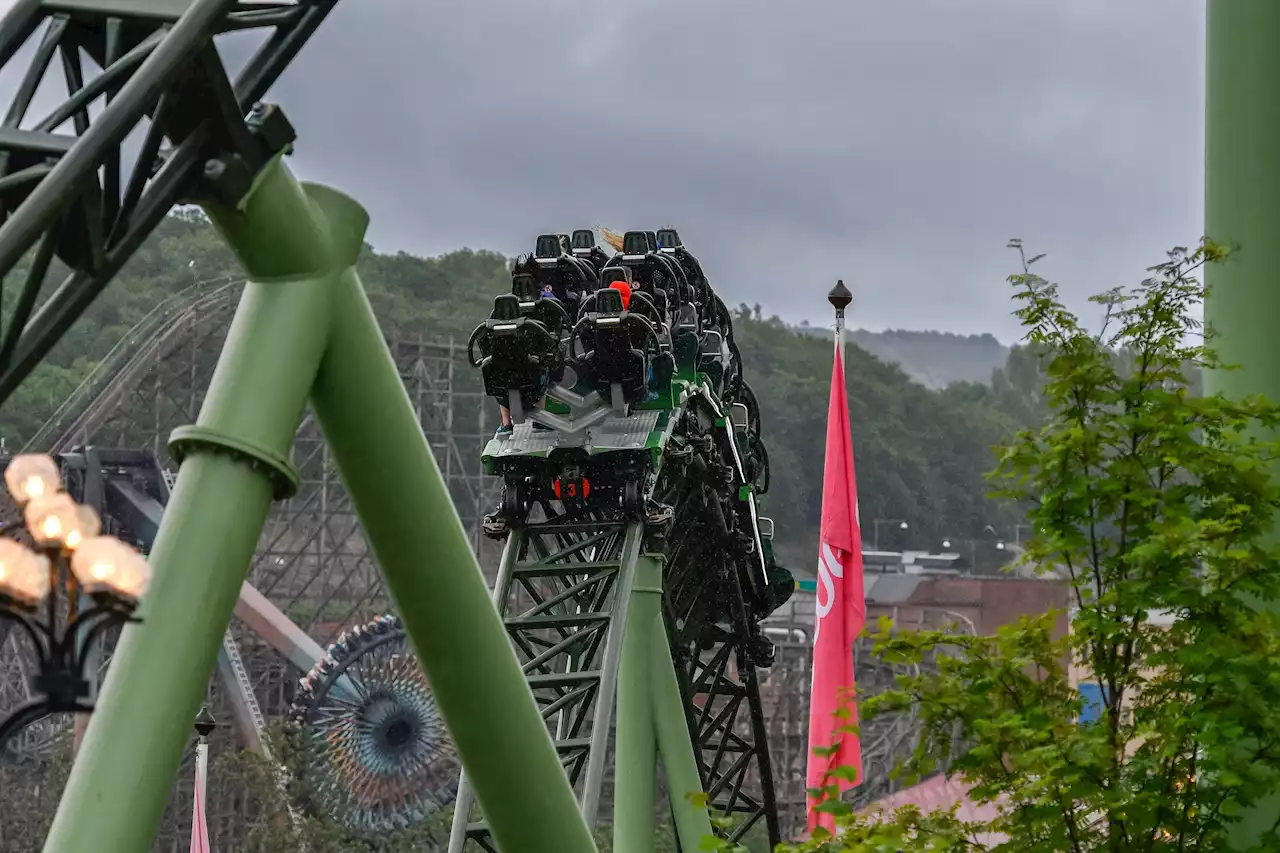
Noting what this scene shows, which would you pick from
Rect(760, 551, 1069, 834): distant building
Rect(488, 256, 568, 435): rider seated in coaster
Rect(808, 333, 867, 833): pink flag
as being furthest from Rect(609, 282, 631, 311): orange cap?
Rect(760, 551, 1069, 834): distant building

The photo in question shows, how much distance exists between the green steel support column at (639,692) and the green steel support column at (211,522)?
919 centimetres

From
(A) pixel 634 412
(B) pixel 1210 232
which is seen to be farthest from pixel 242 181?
(A) pixel 634 412

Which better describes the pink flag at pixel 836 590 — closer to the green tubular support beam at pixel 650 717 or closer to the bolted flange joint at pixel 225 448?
the green tubular support beam at pixel 650 717

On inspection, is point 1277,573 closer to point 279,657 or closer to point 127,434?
point 279,657

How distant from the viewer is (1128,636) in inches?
345

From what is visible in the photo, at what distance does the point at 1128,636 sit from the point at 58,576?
16.5 ft

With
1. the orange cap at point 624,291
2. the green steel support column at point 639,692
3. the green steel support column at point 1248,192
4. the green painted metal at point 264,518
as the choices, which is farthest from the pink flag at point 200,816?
the green painted metal at point 264,518

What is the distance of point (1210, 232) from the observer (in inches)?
384

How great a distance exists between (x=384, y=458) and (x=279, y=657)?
4752cm

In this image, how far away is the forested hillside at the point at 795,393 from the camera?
87.9 meters

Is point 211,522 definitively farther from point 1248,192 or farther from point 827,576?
point 827,576

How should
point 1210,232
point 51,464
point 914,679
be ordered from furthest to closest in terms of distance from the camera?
1. point 1210,232
2. point 914,679
3. point 51,464

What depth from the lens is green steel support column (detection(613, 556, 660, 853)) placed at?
15.4m

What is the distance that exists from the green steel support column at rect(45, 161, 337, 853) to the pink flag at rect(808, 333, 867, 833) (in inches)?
381
